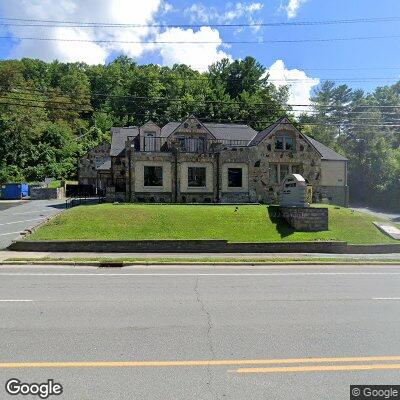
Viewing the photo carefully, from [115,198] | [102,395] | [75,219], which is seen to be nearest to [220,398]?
[102,395]

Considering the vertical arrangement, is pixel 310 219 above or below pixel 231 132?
below

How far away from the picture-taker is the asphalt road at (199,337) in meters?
5.07

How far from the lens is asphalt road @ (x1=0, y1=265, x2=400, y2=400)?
5.07m

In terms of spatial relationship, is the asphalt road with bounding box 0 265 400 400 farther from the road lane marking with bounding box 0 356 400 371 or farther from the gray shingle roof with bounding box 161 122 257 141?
the gray shingle roof with bounding box 161 122 257 141

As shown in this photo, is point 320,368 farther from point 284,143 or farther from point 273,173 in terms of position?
point 284,143

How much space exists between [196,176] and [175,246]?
15.3 m

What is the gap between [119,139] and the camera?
37.4 meters

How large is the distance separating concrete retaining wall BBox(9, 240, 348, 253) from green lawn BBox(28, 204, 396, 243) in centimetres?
109

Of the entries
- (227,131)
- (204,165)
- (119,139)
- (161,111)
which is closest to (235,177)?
(204,165)

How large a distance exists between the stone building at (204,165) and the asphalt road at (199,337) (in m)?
22.0

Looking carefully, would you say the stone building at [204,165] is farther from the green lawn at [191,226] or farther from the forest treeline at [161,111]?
Answer: the green lawn at [191,226]

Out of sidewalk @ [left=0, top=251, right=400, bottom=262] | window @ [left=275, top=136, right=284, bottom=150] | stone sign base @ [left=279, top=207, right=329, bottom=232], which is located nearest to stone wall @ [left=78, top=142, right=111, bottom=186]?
window @ [left=275, top=136, right=284, bottom=150]

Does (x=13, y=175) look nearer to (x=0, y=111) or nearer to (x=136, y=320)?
(x=0, y=111)

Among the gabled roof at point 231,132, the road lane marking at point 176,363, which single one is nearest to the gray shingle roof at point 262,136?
the gabled roof at point 231,132
